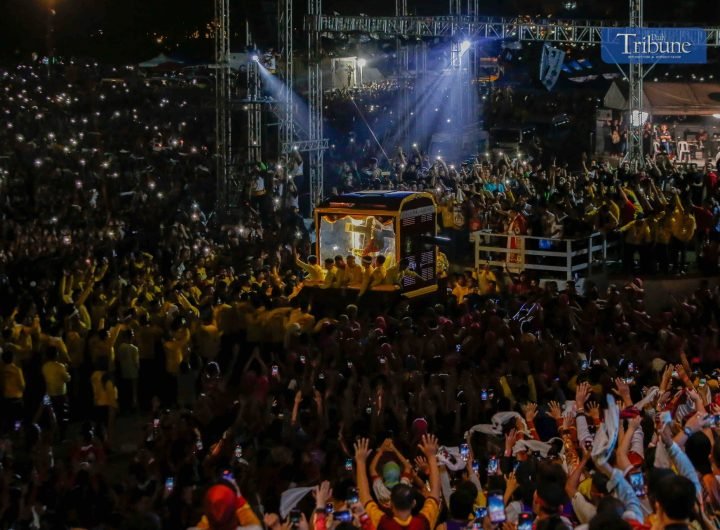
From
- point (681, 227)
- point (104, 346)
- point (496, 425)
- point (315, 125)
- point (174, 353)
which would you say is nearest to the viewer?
point (496, 425)

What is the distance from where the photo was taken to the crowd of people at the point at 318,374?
5879 mm

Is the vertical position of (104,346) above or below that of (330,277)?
below

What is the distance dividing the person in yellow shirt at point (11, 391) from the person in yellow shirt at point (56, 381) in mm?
264

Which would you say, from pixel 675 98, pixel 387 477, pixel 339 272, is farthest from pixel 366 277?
pixel 675 98

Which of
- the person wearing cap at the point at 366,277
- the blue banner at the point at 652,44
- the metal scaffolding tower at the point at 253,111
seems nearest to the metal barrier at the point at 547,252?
the person wearing cap at the point at 366,277

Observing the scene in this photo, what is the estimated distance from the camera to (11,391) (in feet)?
39.4

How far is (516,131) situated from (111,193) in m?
16.4

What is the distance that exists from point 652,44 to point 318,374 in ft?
61.8

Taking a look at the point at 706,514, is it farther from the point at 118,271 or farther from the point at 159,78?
the point at 159,78

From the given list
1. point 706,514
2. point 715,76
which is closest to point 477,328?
point 706,514

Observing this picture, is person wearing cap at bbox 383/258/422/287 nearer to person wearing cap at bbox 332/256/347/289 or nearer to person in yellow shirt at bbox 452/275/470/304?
person wearing cap at bbox 332/256/347/289

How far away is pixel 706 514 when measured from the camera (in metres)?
5.40

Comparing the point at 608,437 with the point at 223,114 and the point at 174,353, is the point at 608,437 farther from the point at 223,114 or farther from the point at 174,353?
the point at 223,114

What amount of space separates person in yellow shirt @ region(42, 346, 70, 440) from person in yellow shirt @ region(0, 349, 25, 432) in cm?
26
